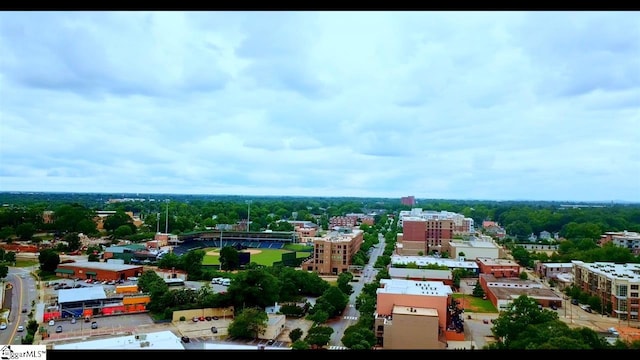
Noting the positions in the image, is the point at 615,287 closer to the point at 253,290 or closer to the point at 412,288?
the point at 412,288

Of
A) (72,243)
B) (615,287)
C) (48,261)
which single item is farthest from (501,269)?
(72,243)

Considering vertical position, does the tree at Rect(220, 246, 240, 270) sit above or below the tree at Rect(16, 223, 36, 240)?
below

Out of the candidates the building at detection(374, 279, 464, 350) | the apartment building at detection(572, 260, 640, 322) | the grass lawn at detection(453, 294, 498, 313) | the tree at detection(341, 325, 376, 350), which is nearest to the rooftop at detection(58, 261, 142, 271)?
the building at detection(374, 279, 464, 350)

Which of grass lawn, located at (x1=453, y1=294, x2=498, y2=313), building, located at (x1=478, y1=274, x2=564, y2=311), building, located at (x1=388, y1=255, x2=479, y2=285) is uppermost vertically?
building, located at (x1=388, y1=255, x2=479, y2=285)

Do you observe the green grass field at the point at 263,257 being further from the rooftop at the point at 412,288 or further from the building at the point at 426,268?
the rooftop at the point at 412,288

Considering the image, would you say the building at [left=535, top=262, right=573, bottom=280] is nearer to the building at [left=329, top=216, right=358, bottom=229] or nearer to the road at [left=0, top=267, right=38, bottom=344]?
the road at [left=0, top=267, right=38, bottom=344]

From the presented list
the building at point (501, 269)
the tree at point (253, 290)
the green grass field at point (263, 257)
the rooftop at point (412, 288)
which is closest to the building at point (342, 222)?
the green grass field at point (263, 257)
